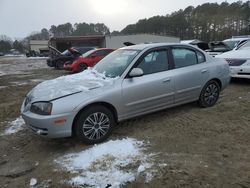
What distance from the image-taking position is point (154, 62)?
15.8 feet

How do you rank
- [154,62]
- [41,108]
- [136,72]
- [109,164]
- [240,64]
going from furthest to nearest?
[240,64]
[154,62]
[136,72]
[41,108]
[109,164]

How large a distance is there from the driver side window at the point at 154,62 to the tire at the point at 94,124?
3.73 feet

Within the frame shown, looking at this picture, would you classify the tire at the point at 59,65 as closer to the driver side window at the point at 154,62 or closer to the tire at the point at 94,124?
the driver side window at the point at 154,62

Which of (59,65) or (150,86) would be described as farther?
(59,65)

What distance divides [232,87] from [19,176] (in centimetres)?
674

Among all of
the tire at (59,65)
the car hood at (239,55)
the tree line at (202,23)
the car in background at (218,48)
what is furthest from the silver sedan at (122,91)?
the tree line at (202,23)

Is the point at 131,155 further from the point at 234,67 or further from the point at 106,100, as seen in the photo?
the point at 234,67

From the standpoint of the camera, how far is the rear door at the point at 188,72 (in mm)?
5027

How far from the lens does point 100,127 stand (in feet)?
13.5

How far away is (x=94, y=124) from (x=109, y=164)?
0.79m

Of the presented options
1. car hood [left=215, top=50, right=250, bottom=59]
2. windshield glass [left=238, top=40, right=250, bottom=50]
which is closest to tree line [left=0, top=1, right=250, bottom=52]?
windshield glass [left=238, top=40, right=250, bottom=50]

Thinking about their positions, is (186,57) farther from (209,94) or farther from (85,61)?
(85,61)

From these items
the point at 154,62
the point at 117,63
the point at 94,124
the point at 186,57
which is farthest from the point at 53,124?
the point at 186,57

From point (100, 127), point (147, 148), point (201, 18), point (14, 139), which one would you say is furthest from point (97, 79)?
point (201, 18)
